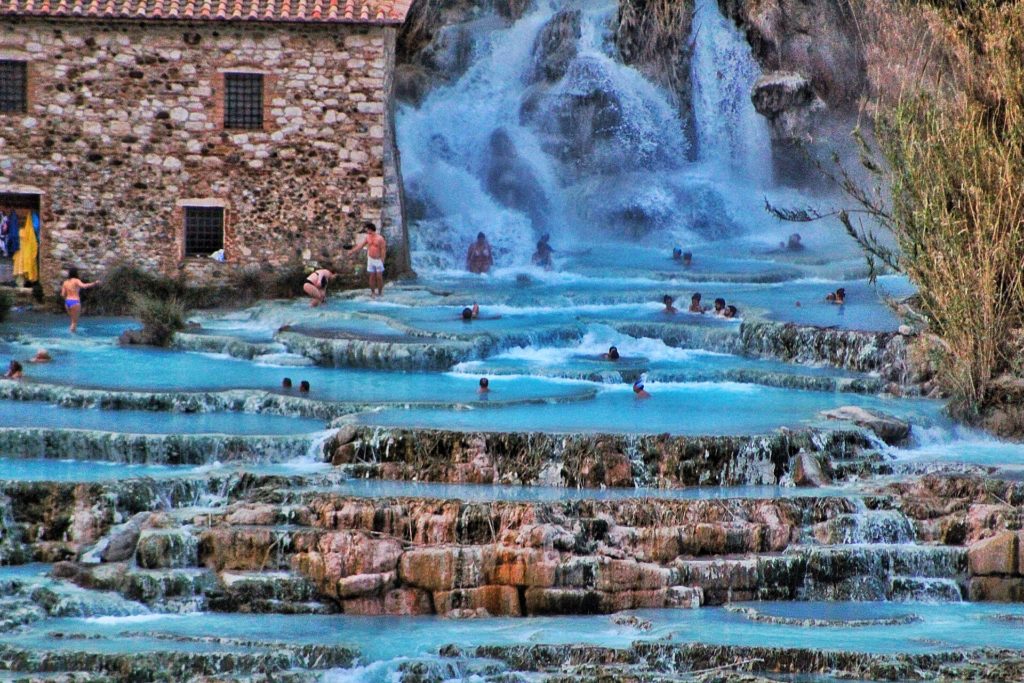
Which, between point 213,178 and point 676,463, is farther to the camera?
point 213,178

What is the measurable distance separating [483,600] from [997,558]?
4.77 metres

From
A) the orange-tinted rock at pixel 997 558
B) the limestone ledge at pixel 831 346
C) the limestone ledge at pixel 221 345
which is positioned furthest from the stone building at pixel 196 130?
the orange-tinted rock at pixel 997 558

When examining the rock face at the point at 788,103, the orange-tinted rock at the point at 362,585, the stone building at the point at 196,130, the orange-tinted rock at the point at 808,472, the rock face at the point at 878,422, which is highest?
the rock face at the point at 788,103

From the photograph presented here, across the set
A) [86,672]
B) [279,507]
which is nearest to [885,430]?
[279,507]

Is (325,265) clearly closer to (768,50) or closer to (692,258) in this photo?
(692,258)

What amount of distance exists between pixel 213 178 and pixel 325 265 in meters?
2.26

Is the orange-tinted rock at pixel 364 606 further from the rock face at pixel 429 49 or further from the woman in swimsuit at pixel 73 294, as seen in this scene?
the rock face at pixel 429 49

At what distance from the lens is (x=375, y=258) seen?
91.1ft

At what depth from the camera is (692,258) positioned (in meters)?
33.8

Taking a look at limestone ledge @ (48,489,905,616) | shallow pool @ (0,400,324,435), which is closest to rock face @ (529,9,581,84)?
shallow pool @ (0,400,324,435)

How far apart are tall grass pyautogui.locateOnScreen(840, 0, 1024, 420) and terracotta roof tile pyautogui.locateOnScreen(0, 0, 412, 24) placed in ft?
31.5

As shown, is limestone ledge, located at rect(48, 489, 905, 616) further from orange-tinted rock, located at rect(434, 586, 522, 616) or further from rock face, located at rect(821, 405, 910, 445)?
rock face, located at rect(821, 405, 910, 445)

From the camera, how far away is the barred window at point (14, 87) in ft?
92.4

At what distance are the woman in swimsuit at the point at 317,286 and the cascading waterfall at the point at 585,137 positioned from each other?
25.0ft
